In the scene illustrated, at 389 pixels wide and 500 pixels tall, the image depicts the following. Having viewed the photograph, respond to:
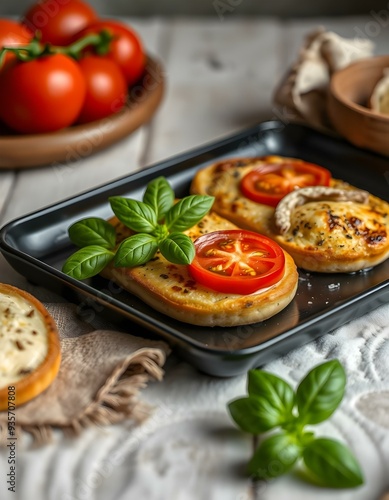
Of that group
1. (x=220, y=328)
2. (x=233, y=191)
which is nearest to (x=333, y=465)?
(x=220, y=328)

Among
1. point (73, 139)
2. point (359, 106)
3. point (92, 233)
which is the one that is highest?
point (359, 106)

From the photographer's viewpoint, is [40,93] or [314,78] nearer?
[40,93]

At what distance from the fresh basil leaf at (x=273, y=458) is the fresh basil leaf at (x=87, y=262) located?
100 cm

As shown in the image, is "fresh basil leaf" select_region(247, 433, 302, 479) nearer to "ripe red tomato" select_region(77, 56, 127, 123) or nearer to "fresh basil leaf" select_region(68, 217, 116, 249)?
"fresh basil leaf" select_region(68, 217, 116, 249)

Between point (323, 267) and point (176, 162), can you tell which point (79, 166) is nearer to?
point (176, 162)

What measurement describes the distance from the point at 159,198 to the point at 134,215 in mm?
175

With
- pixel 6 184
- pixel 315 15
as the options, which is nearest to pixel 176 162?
pixel 6 184

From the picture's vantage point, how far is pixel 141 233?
2.96 meters

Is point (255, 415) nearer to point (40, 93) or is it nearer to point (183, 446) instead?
point (183, 446)

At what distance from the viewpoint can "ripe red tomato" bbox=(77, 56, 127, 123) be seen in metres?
4.16

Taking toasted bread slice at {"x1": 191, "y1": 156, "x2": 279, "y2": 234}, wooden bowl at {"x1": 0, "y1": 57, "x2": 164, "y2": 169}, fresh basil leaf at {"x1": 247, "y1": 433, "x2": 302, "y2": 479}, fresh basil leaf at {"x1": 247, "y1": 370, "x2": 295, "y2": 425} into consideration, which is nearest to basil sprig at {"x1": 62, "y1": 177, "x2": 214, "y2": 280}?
toasted bread slice at {"x1": 191, "y1": 156, "x2": 279, "y2": 234}

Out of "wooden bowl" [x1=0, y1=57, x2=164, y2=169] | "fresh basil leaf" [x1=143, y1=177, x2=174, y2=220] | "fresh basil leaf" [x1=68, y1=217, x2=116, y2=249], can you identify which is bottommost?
"wooden bowl" [x1=0, y1=57, x2=164, y2=169]

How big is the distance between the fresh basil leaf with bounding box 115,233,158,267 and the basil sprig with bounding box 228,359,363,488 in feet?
2.29

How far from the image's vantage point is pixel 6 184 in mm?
3959
